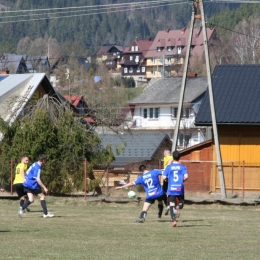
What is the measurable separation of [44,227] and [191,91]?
197ft

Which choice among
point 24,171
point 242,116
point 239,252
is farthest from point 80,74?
point 239,252

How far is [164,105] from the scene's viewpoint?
7838 centimetres

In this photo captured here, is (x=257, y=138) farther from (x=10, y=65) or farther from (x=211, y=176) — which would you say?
(x=10, y=65)

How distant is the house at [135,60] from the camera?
17688cm

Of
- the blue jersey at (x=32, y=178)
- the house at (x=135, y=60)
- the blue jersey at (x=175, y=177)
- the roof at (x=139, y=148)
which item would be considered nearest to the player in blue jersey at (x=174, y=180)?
the blue jersey at (x=175, y=177)

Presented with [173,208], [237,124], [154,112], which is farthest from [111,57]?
[173,208]

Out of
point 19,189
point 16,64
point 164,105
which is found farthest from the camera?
point 16,64

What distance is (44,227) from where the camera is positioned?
1778 cm

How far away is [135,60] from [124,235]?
166966 mm

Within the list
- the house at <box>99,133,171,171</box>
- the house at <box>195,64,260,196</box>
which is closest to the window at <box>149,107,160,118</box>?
the house at <box>99,133,171,171</box>

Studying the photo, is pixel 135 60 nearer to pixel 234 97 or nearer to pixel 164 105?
pixel 164 105

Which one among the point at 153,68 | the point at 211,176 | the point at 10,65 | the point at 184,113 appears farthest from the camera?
the point at 153,68

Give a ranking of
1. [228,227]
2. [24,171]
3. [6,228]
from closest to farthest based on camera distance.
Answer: [6,228], [228,227], [24,171]

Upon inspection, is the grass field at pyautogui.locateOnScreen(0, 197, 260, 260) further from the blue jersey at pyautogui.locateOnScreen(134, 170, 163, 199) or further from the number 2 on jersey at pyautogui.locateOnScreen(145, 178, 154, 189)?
the number 2 on jersey at pyautogui.locateOnScreen(145, 178, 154, 189)
